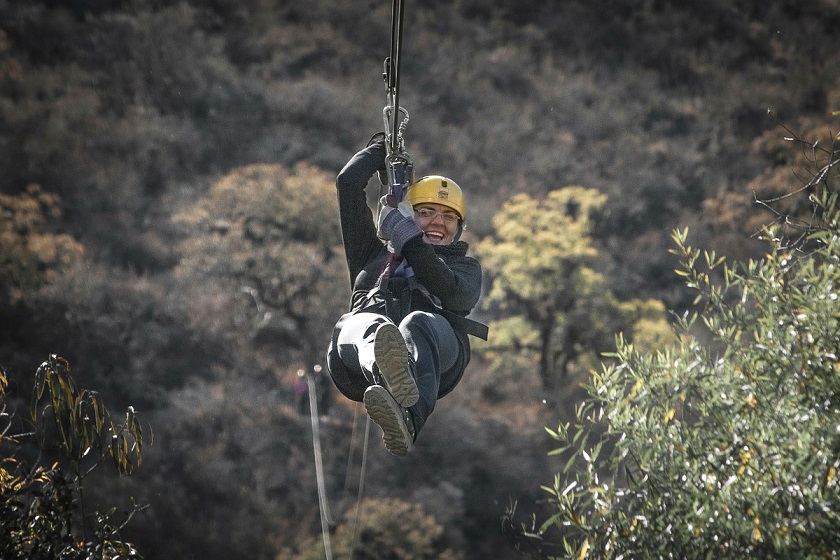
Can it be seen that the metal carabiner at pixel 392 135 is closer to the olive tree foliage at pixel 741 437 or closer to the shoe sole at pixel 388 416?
the shoe sole at pixel 388 416

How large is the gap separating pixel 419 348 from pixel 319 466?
1782 centimetres

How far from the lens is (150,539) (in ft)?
74.4

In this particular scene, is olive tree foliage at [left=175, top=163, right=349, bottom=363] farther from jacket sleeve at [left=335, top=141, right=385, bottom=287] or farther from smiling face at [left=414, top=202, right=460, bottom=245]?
jacket sleeve at [left=335, top=141, right=385, bottom=287]

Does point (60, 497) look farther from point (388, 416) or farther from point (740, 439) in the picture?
point (740, 439)

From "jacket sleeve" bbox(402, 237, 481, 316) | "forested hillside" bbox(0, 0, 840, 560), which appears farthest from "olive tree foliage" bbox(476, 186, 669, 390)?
"jacket sleeve" bbox(402, 237, 481, 316)

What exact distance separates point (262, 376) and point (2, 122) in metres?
11.5

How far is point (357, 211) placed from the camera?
5512mm

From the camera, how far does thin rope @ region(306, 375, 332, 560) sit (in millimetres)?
21466

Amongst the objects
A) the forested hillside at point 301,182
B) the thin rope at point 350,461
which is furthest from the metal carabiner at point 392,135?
the thin rope at point 350,461

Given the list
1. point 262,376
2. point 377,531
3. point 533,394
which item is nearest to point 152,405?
point 262,376

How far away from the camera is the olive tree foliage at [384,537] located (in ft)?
70.0

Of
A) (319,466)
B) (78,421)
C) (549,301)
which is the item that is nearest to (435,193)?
(78,421)

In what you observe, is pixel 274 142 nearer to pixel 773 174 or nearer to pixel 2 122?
pixel 2 122

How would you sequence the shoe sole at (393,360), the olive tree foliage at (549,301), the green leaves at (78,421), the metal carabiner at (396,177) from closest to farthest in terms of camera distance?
the shoe sole at (393,360) < the green leaves at (78,421) < the metal carabiner at (396,177) < the olive tree foliage at (549,301)
